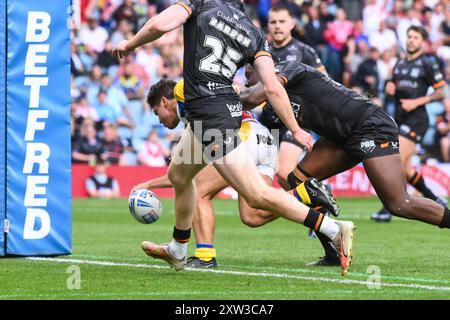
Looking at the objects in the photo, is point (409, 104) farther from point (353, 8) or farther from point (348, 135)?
point (353, 8)

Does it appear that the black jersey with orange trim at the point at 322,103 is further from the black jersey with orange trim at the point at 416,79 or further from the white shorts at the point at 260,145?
the black jersey with orange trim at the point at 416,79

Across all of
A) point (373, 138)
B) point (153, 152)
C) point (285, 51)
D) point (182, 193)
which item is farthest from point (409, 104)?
point (153, 152)

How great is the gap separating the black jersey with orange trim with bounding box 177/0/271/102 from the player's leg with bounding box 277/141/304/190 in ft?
14.2

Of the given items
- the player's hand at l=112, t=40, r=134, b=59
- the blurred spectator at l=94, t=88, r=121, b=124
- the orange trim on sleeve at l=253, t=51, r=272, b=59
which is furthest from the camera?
the blurred spectator at l=94, t=88, r=121, b=124

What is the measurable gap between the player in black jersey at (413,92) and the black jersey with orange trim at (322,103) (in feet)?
19.0

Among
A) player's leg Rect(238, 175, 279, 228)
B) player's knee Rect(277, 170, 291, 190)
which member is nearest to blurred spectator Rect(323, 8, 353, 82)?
player's knee Rect(277, 170, 291, 190)

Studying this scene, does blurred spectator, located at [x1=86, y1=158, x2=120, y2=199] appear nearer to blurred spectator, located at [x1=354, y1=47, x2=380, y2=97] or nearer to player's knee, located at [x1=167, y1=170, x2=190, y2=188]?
blurred spectator, located at [x1=354, y1=47, x2=380, y2=97]

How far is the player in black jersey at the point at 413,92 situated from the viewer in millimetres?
14617

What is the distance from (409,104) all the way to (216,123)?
729cm

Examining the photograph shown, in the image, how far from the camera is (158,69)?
22812 mm

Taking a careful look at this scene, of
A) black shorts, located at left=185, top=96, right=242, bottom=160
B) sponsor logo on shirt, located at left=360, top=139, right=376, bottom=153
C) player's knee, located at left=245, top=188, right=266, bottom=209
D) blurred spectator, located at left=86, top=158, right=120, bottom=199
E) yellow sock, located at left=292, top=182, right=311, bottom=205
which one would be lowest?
blurred spectator, located at left=86, top=158, right=120, bottom=199

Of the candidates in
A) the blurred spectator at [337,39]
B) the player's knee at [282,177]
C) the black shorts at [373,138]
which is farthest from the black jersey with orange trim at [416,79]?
the blurred spectator at [337,39]

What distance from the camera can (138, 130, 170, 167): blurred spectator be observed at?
21344mm

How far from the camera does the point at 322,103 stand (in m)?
8.84
